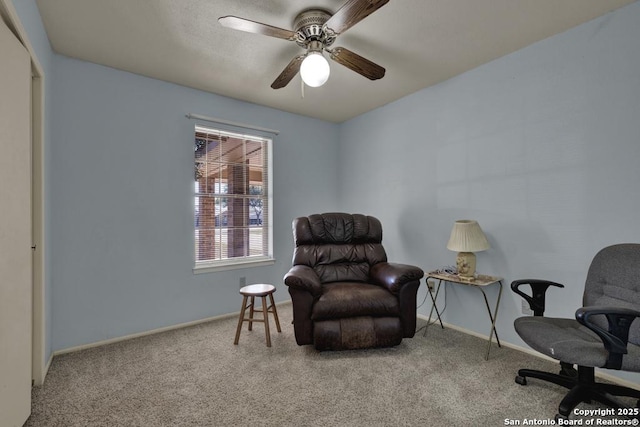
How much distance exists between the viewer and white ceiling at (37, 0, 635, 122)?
202 cm

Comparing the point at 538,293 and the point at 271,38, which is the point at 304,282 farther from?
the point at 271,38

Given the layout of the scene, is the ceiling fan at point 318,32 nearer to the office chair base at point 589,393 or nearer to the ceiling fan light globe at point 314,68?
the ceiling fan light globe at point 314,68

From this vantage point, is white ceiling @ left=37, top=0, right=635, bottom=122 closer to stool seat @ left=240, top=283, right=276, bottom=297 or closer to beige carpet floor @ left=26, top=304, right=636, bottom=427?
stool seat @ left=240, top=283, right=276, bottom=297

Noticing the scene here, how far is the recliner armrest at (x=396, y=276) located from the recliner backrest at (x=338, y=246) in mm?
322

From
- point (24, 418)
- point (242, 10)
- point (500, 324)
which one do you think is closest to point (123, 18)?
point (242, 10)

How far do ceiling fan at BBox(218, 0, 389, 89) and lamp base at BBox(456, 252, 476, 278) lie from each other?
5.67 ft

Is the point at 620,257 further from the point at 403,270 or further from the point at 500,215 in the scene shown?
the point at 403,270

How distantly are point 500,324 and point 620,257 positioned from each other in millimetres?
1136

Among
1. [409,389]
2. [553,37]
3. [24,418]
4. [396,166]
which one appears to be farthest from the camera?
[396,166]

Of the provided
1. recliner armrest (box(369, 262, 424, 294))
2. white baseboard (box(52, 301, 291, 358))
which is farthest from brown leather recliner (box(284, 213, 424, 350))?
white baseboard (box(52, 301, 291, 358))

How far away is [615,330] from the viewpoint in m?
1.51

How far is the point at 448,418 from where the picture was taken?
1707 mm

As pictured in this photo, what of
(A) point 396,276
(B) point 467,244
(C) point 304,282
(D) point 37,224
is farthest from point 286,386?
(D) point 37,224

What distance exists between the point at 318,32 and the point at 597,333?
236cm
